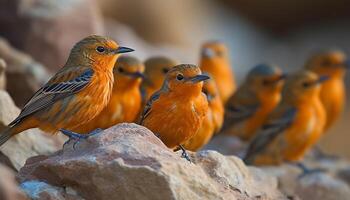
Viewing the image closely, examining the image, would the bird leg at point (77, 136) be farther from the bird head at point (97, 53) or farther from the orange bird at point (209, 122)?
the orange bird at point (209, 122)

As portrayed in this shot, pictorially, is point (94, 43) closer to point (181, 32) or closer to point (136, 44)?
point (136, 44)

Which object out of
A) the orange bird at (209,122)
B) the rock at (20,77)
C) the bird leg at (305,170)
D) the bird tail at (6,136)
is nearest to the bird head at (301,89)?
the bird leg at (305,170)

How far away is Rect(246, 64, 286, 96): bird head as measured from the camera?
48.9 feet

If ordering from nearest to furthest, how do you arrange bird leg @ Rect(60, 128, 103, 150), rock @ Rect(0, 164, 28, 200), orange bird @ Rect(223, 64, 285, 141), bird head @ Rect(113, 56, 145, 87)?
rock @ Rect(0, 164, 28, 200)
bird leg @ Rect(60, 128, 103, 150)
bird head @ Rect(113, 56, 145, 87)
orange bird @ Rect(223, 64, 285, 141)

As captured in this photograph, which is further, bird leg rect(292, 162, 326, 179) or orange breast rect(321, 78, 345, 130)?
orange breast rect(321, 78, 345, 130)

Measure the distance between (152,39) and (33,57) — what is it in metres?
7.85

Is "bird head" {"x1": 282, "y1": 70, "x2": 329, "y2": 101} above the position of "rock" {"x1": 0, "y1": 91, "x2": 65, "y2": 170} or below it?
above

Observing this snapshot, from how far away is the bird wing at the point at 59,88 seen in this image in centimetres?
983

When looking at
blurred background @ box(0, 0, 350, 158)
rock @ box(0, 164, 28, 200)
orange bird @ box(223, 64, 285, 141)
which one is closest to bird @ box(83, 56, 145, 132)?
blurred background @ box(0, 0, 350, 158)

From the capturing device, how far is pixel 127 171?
7.98 m

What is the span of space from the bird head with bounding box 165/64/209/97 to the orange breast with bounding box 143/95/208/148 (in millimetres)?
76

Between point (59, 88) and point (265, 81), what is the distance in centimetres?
558

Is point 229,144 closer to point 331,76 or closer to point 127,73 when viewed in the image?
point 331,76

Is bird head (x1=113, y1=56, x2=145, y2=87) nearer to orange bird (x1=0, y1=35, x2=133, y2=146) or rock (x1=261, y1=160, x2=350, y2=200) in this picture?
orange bird (x1=0, y1=35, x2=133, y2=146)
